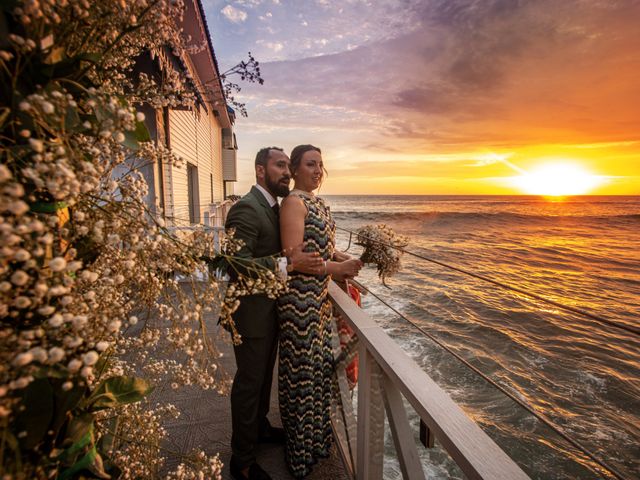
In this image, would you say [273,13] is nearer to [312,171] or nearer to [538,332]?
[312,171]

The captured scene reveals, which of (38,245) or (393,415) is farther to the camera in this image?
(393,415)

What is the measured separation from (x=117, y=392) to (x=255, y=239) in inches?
57.9

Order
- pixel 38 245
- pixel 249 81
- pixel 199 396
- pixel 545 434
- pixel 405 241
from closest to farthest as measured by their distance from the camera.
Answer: pixel 38 245, pixel 249 81, pixel 405 241, pixel 199 396, pixel 545 434

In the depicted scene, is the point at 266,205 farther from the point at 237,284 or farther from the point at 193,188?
the point at 193,188

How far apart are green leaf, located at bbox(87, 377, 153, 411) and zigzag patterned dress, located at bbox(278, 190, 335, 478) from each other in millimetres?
1454

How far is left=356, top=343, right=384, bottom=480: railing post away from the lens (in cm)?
202

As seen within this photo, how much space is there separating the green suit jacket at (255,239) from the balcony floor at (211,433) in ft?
3.65

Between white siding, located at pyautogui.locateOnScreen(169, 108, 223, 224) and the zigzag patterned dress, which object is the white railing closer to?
the zigzag patterned dress

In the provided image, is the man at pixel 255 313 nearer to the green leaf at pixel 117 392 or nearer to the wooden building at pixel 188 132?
the wooden building at pixel 188 132

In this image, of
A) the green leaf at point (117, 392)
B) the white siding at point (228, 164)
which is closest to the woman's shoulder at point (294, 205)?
the green leaf at point (117, 392)

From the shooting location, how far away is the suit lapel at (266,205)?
2266 mm

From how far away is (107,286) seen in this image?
68 cm

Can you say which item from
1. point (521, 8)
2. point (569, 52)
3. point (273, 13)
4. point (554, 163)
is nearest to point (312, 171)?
point (273, 13)

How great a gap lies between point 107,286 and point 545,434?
6123 millimetres
